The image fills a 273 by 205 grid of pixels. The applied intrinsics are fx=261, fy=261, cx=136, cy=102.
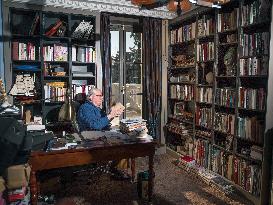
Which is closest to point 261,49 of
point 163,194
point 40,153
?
point 163,194

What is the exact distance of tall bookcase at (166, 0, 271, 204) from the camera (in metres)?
3.50

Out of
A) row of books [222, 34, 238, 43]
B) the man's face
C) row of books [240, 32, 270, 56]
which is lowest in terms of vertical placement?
the man's face

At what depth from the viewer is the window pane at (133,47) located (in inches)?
224

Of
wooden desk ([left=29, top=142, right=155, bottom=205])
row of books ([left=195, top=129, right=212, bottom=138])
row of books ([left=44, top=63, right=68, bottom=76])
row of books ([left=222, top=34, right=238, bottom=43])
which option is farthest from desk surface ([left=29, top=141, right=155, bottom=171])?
row of books ([left=44, top=63, right=68, bottom=76])

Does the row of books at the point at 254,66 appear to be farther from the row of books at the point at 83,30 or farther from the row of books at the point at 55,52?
the row of books at the point at 55,52

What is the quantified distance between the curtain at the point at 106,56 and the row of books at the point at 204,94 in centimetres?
173

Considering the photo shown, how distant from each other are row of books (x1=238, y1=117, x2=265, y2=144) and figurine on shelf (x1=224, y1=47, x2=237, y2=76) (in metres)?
0.73

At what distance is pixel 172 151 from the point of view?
5527 mm

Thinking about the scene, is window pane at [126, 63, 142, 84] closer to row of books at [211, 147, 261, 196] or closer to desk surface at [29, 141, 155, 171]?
row of books at [211, 147, 261, 196]

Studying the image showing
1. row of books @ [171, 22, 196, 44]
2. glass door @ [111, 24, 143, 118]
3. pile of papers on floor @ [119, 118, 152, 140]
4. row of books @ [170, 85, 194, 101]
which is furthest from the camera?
glass door @ [111, 24, 143, 118]

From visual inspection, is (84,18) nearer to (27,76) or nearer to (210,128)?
(27,76)

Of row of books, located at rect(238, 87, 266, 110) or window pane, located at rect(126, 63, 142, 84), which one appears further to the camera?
window pane, located at rect(126, 63, 142, 84)

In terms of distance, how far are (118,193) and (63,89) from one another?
7.53 feet

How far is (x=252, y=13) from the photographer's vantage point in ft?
11.6
